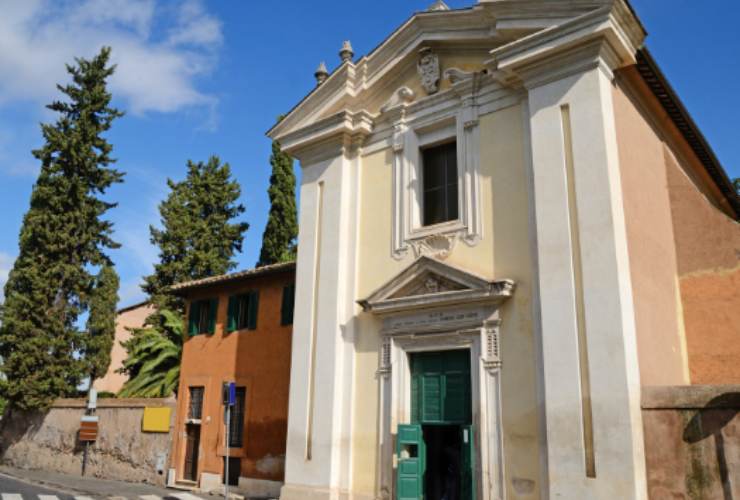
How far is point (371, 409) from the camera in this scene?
36.7 ft

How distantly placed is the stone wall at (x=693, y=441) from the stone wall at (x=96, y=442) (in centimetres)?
1301

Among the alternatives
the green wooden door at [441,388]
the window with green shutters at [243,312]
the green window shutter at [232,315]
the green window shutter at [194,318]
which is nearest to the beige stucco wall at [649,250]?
the green wooden door at [441,388]

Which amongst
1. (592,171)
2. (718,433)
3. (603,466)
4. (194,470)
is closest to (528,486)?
(603,466)

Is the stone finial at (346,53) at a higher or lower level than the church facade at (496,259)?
higher

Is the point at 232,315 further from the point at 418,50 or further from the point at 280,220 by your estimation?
the point at 280,220

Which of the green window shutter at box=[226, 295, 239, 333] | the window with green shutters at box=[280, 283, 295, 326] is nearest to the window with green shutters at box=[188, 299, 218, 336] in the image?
the green window shutter at box=[226, 295, 239, 333]

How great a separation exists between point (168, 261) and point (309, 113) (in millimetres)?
17243

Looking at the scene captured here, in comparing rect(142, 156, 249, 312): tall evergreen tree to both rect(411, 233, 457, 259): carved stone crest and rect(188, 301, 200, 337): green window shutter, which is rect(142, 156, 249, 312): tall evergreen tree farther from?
rect(411, 233, 457, 259): carved stone crest

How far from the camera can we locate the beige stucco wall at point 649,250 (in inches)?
363

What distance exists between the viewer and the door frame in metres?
9.39

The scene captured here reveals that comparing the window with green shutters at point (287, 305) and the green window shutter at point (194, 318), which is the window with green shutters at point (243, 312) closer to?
the window with green shutters at point (287, 305)

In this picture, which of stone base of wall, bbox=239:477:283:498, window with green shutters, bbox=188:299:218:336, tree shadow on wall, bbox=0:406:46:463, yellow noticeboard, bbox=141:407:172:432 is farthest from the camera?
tree shadow on wall, bbox=0:406:46:463

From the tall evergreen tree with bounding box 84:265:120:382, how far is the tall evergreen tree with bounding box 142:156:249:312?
8.89ft

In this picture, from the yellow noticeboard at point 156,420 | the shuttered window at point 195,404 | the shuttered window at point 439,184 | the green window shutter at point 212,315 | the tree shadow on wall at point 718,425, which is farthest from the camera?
the yellow noticeboard at point 156,420
